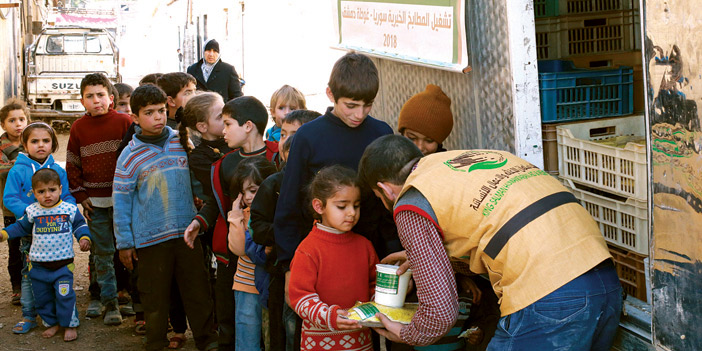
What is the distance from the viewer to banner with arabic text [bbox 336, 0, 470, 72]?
4551mm

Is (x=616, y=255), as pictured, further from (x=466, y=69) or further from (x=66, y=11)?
(x=66, y=11)

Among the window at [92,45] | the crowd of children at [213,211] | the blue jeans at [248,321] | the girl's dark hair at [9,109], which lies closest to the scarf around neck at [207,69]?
the crowd of children at [213,211]

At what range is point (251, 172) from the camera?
434cm

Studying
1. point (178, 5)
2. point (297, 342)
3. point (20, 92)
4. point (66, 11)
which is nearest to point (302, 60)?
point (20, 92)

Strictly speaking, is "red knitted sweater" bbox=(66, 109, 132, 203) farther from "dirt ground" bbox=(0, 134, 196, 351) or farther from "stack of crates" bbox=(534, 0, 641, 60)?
"stack of crates" bbox=(534, 0, 641, 60)

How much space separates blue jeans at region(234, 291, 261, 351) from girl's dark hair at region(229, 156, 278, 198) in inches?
24.6

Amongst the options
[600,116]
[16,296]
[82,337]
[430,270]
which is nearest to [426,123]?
[600,116]

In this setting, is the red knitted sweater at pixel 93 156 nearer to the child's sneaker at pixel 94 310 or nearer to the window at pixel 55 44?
the child's sneaker at pixel 94 310

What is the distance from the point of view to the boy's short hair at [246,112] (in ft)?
15.2

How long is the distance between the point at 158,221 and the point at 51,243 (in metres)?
1.06

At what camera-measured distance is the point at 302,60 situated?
721 inches

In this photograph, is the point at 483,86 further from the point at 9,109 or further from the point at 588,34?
the point at 9,109

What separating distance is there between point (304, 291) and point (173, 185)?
2.08 metres

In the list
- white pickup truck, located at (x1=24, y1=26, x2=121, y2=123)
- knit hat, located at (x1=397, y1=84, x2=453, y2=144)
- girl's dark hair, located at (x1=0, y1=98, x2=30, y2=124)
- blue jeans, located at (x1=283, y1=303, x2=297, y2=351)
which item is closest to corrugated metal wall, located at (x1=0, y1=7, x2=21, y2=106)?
white pickup truck, located at (x1=24, y1=26, x2=121, y2=123)
